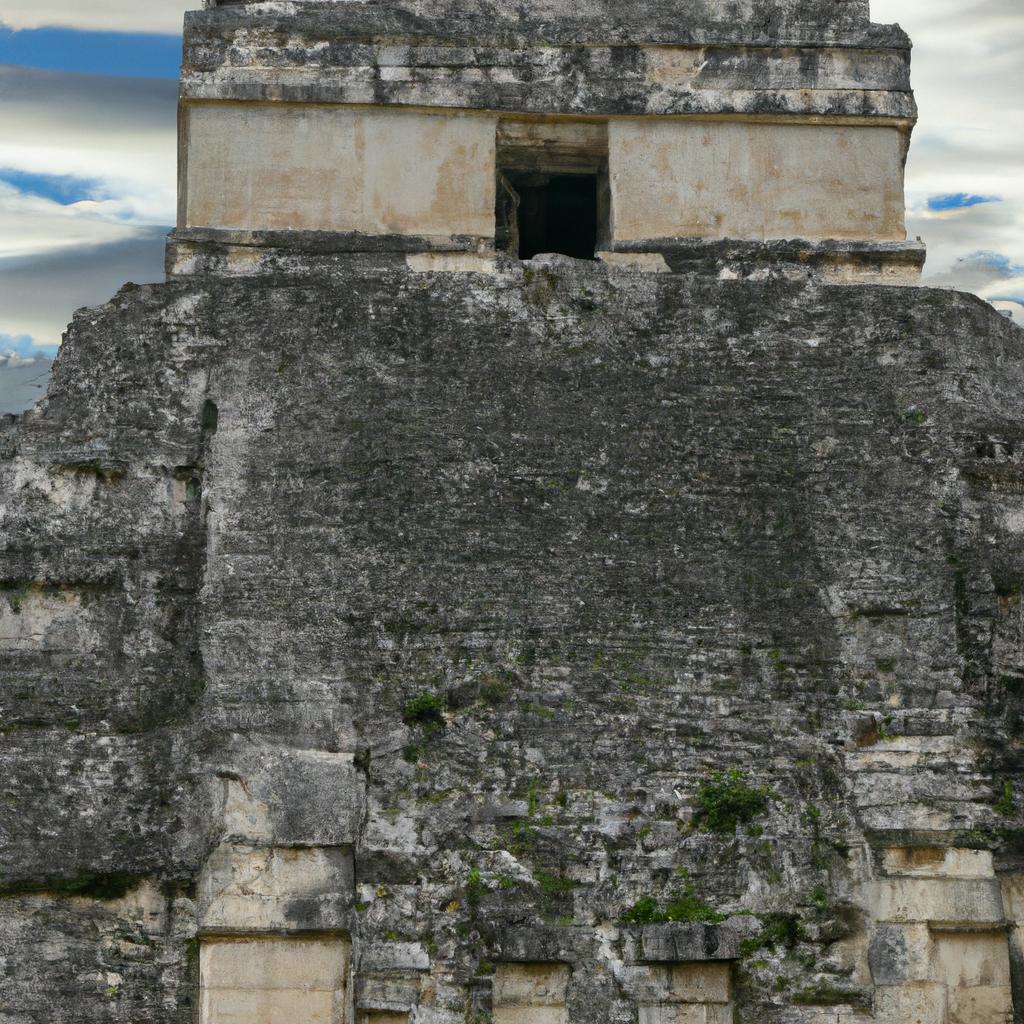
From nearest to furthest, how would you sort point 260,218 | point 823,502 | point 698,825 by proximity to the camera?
point 698,825, point 823,502, point 260,218

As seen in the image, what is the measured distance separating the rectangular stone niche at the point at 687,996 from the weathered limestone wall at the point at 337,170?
507 cm

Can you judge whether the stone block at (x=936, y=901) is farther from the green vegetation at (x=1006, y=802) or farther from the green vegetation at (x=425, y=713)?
the green vegetation at (x=425, y=713)

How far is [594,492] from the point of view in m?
11.0

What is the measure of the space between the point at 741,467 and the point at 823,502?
0.49 meters

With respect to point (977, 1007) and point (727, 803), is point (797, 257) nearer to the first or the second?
point (727, 803)

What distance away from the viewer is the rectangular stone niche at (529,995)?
33.0 feet

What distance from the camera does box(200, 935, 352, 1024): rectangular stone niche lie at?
396 inches

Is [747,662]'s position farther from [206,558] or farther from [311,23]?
[311,23]

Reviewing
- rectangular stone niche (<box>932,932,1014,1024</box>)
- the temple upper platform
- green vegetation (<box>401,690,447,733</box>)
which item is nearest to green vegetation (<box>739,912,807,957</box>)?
rectangular stone niche (<box>932,932,1014,1024</box>)

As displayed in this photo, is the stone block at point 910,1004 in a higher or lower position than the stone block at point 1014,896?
lower

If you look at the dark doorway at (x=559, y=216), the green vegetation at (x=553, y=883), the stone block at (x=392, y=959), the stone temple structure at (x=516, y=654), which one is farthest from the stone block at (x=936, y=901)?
the dark doorway at (x=559, y=216)

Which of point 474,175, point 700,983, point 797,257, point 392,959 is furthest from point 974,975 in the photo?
point 474,175

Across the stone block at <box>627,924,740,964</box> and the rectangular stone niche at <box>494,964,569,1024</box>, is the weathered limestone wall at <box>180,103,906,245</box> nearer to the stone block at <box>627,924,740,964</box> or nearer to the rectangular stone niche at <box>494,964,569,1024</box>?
the stone block at <box>627,924,740,964</box>

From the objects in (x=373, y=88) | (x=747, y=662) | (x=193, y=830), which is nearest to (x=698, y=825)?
(x=747, y=662)
